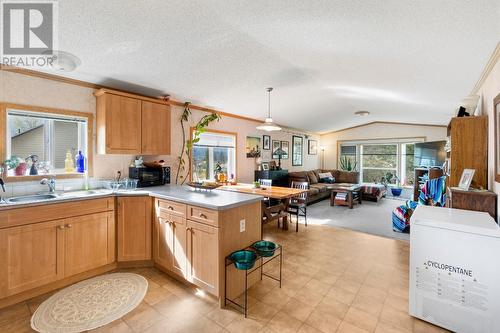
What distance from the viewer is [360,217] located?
5234mm

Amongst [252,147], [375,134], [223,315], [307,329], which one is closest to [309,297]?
[307,329]

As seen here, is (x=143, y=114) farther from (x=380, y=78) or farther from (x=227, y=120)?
(x=380, y=78)

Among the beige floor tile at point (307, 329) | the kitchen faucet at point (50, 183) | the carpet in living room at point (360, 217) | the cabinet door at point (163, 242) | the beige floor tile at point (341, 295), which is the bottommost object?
the beige floor tile at point (307, 329)

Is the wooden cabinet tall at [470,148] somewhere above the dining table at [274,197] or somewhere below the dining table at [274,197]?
above

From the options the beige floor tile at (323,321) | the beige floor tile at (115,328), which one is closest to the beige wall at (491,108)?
the beige floor tile at (323,321)

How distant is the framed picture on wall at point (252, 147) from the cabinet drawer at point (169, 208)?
10.6ft

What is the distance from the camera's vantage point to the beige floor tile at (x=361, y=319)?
186 cm

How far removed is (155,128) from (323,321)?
3101 millimetres

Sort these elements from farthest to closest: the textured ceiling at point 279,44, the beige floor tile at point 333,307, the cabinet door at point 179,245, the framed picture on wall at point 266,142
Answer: the framed picture on wall at point 266,142 → the cabinet door at point 179,245 → the beige floor tile at point 333,307 → the textured ceiling at point 279,44

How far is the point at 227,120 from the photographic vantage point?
5.02 metres

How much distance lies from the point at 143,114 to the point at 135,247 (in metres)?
1.78

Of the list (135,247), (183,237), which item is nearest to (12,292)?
(135,247)

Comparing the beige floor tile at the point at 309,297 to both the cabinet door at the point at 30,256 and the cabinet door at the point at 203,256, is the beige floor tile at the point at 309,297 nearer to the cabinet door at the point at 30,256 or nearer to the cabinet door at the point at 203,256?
the cabinet door at the point at 203,256

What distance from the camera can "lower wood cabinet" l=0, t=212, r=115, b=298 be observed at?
2.08 meters
